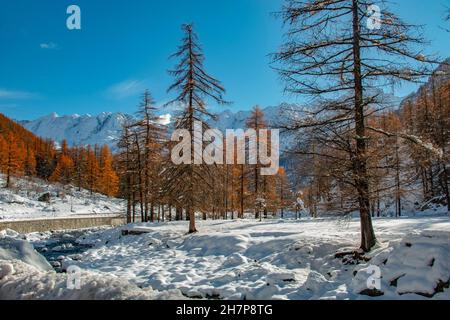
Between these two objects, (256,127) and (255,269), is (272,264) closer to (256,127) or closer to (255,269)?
(255,269)

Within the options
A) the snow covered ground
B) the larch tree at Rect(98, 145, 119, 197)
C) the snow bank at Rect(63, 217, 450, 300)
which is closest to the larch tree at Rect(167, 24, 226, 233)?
the snow bank at Rect(63, 217, 450, 300)

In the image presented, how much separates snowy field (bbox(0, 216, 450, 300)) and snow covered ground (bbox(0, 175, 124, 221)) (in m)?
33.0

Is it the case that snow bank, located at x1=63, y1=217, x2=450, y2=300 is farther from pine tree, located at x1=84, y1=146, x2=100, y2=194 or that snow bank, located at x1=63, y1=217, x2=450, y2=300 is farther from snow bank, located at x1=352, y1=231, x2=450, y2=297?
pine tree, located at x1=84, y1=146, x2=100, y2=194

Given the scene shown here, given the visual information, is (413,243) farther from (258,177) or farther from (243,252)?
(258,177)

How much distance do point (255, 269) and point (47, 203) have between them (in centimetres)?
5514

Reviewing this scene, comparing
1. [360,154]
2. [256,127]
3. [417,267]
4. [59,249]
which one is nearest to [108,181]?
[256,127]

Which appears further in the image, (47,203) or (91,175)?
(91,175)

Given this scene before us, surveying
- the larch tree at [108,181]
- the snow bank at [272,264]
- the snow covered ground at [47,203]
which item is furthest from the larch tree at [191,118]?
the larch tree at [108,181]

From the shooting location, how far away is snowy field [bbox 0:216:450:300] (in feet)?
22.6

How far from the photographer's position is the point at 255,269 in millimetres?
10695

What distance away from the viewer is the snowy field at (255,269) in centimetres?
688

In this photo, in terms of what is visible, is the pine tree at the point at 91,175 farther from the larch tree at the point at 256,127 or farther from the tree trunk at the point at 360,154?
the tree trunk at the point at 360,154

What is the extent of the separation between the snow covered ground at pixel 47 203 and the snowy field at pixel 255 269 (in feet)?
108

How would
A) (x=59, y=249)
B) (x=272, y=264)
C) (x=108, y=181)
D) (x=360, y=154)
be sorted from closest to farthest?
(x=360, y=154) → (x=272, y=264) → (x=59, y=249) → (x=108, y=181)
